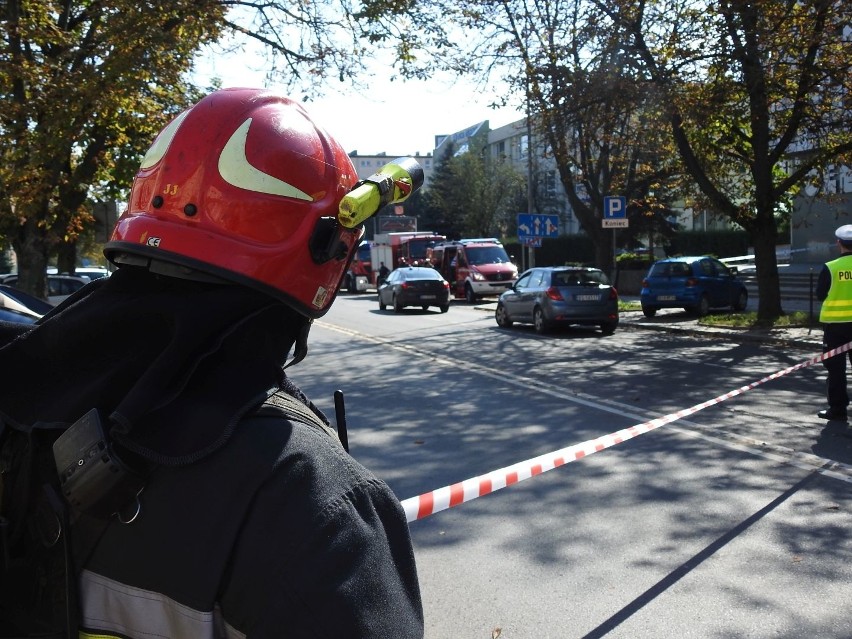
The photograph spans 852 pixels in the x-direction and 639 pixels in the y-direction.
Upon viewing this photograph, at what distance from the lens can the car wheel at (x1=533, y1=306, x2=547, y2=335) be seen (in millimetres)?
18422

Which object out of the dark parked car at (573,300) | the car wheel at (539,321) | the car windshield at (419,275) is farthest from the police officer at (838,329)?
the car windshield at (419,275)

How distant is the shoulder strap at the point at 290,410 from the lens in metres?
1.20

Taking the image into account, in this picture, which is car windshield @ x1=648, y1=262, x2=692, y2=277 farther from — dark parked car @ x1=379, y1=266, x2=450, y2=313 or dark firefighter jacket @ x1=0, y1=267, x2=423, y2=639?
dark firefighter jacket @ x1=0, y1=267, x2=423, y2=639

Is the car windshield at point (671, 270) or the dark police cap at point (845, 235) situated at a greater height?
the dark police cap at point (845, 235)

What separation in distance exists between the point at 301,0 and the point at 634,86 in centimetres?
682

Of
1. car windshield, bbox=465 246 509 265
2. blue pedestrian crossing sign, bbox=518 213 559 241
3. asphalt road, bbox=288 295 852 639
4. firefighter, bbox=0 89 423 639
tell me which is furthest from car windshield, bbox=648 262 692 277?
firefighter, bbox=0 89 423 639

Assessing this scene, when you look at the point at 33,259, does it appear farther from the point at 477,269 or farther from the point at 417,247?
the point at 417,247

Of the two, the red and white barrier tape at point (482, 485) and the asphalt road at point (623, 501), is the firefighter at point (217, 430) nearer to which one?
the red and white barrier tape at point (482, 485)

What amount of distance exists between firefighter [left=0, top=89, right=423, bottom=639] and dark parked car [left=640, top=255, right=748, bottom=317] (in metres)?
21.6

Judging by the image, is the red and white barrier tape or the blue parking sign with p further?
the blue parking sign with p

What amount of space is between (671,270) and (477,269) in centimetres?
1116

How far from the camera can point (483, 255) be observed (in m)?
33.4

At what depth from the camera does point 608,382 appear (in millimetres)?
11156

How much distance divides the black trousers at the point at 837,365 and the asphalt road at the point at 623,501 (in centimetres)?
31
